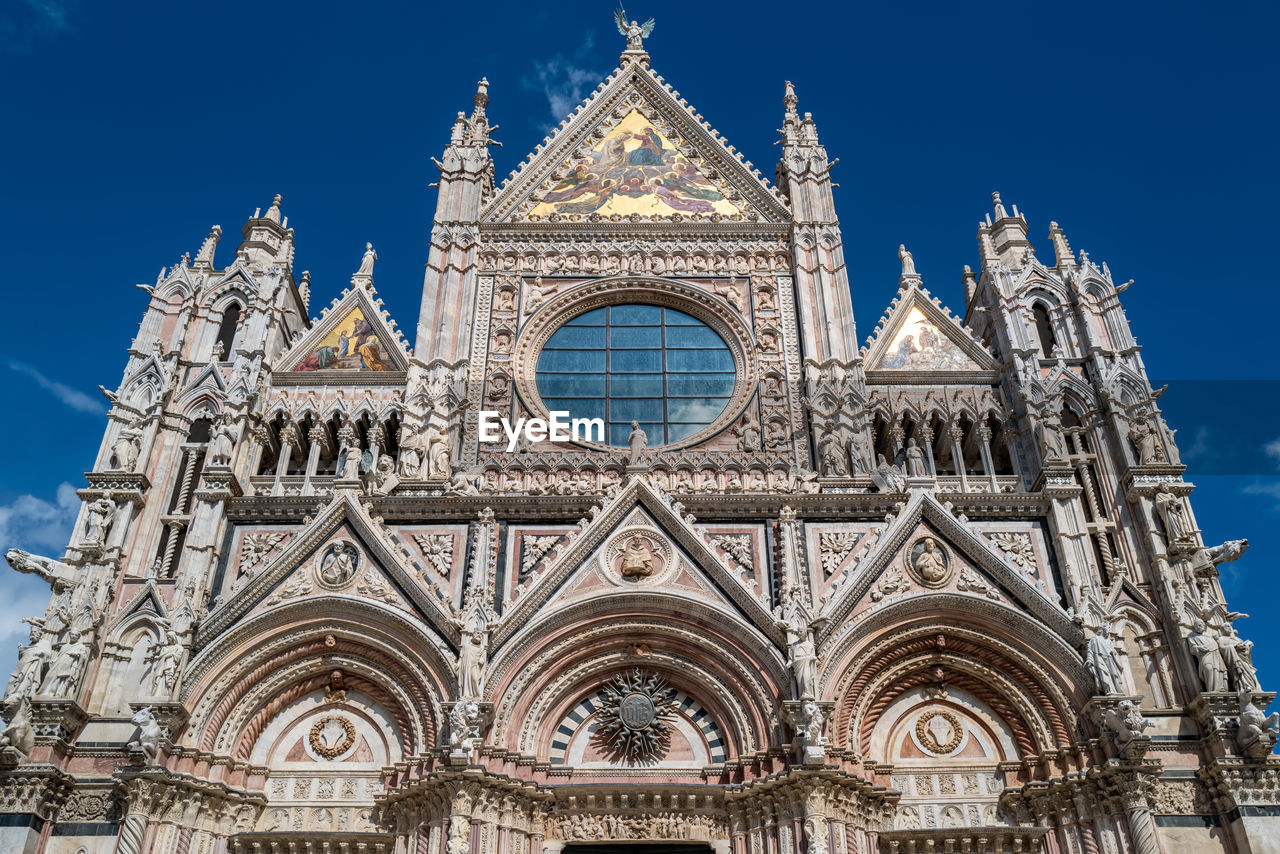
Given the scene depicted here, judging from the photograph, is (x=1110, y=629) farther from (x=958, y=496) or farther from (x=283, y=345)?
(x=283, y=345)

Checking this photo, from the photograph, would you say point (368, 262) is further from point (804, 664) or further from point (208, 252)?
point (804, 664)

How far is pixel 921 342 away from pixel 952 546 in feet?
16.8

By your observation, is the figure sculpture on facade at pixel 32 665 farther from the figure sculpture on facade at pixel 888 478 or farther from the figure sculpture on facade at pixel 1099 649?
the figure sculpture on facade at pixel 1099 649

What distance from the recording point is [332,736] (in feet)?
51.2

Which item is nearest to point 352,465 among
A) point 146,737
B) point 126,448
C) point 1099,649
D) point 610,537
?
point 126,448

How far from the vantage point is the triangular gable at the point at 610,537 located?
1559 centimetres

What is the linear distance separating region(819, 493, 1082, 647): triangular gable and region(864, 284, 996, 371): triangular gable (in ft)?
12.8

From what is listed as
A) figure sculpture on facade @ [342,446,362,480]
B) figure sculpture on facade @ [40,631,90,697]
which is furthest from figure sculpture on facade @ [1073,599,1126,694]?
figure sculpture on facade @ [40,631,90,697]

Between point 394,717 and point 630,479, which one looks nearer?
point 394,717

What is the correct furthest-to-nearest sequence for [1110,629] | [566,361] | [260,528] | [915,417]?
[566,361] < [915,417] < [260,528] < [1110,629]

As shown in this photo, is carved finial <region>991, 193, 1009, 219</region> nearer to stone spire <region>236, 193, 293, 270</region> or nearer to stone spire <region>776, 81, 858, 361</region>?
stone spire <region>776, 81, 858, 361</region>

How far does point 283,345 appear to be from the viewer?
67.1 ft

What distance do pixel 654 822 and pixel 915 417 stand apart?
8.33m

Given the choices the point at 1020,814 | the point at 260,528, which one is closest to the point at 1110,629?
the point at 1020,814
